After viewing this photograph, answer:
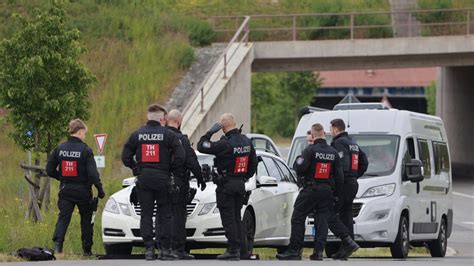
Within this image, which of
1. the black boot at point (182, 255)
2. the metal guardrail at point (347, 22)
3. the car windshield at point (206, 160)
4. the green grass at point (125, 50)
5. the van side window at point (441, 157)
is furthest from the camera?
the metal guardrail at point (347, 22)

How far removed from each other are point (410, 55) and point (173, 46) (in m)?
8.10

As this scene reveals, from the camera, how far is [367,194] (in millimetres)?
18484

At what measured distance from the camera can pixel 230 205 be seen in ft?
50.4

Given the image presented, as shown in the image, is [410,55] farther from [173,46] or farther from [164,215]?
[164,215]

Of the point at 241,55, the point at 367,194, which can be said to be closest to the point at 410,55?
the point at 241,55

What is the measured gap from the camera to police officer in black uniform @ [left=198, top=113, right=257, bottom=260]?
50.4ft

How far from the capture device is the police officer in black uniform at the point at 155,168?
48.9 ft

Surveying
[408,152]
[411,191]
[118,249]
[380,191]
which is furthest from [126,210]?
[408,152]

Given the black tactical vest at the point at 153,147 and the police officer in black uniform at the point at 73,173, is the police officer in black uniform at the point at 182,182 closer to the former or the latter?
the black tactical vest at the point at 153,147

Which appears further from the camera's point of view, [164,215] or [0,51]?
[0,51]

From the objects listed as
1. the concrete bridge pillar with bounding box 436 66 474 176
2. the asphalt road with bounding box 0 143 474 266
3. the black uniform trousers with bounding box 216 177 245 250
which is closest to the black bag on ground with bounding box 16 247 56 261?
the asphalt road with bounding box 0 143 474 266

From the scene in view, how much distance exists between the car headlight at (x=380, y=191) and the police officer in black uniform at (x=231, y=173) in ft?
11.4

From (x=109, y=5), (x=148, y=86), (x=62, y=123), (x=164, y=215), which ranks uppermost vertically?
(x=109, y=5)

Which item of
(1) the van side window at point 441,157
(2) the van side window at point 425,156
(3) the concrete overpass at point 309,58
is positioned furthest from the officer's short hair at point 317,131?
(3) the concrete overpass at point 309,58
